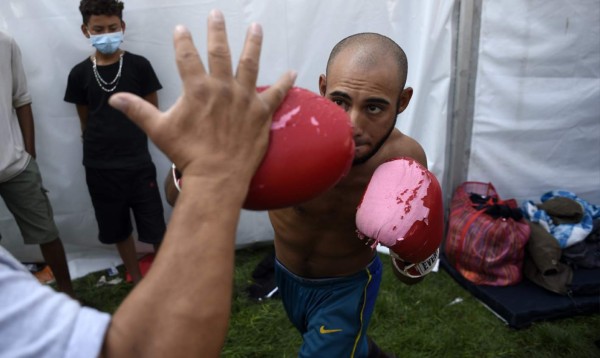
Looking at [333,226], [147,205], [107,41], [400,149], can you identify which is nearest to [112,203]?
[147,205]

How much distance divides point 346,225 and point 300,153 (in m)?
1.05

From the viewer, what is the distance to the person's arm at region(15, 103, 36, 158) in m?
2.97

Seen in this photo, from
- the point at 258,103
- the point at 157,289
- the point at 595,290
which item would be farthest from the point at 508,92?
the point at 157,289

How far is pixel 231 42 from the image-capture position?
3178 mm

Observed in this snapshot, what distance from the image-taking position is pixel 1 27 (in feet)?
9.94

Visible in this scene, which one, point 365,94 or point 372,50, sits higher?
point 372,50

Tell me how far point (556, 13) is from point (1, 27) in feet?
13.2

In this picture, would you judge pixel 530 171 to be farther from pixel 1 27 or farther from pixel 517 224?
pixel 1 27

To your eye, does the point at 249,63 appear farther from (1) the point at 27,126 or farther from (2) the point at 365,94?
(1) the point at 27,126

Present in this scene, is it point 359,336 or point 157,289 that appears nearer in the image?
point 157,289

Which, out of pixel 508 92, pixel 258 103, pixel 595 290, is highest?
pixel 258 103

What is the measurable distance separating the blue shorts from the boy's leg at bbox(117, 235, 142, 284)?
5.80 feet

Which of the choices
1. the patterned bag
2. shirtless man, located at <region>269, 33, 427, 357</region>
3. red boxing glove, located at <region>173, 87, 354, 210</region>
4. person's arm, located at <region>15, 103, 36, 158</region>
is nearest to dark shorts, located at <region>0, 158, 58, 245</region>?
person's arm, located at <region>15, 103, 36, 158</region>

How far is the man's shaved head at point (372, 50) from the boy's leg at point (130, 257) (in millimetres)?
2435
